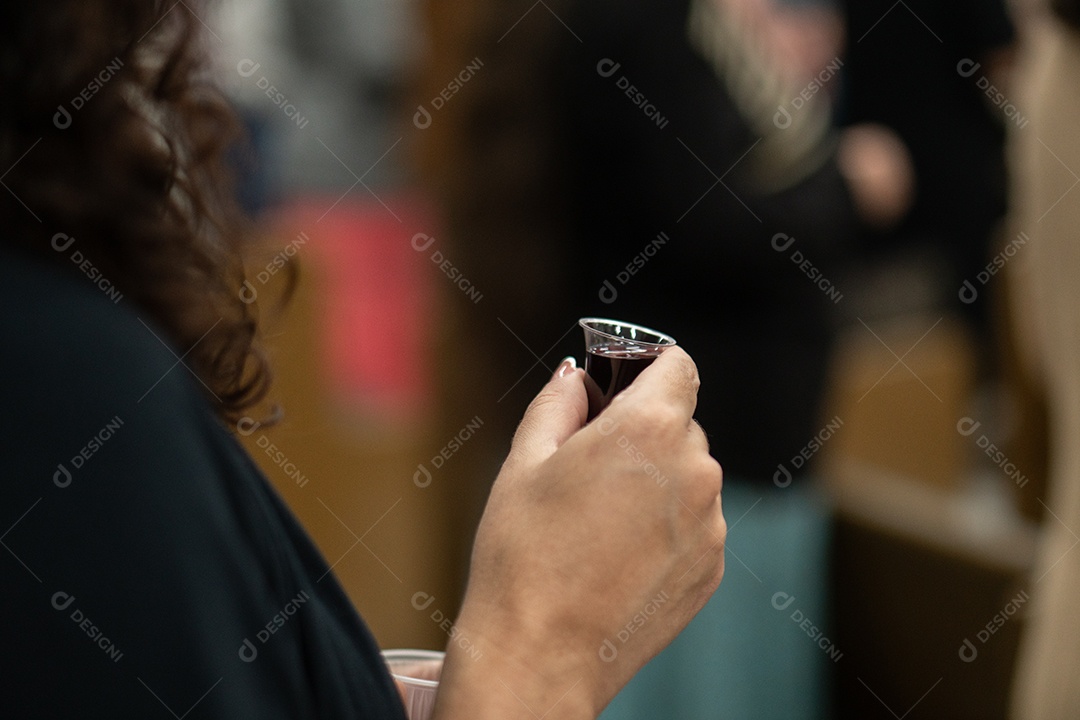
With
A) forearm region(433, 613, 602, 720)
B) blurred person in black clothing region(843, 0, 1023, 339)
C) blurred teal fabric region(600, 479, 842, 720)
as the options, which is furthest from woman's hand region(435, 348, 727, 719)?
blurred person in black clothing region(843, 0, 1023, 339)

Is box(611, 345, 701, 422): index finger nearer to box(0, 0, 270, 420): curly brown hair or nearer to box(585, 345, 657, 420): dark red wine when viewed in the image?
box(585, 345, 657, 420): dark red wine

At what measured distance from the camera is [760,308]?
72.1 inches

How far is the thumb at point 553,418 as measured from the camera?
Answer: 0.78m

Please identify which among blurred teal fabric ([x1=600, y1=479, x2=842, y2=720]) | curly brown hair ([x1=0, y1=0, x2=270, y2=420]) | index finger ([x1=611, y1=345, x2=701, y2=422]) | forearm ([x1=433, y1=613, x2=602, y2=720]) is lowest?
blurred teal fabric ([x1=600, y1=479, x2=842, y2=720])

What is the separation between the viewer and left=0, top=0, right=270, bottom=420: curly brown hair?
61cm

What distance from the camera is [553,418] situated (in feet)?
2.66

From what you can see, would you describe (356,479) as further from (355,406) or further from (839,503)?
(839,503)

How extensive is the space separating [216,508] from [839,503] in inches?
65.8

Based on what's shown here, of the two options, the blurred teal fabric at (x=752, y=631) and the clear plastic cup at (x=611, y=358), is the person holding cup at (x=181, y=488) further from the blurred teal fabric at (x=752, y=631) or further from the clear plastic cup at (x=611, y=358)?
the blurred teal fabric at (x=752, y=631)

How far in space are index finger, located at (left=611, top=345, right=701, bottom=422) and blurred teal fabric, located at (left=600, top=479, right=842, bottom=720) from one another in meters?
1.10

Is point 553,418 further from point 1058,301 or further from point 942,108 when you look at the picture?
point 942,108

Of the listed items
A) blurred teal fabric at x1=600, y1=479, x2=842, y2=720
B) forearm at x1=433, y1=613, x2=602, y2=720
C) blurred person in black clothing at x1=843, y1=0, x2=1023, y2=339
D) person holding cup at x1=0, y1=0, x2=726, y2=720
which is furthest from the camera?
blurred person in black clothing at x1=843, y1=0, x2=1023, y2=339

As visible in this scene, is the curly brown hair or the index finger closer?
the curly brown hair

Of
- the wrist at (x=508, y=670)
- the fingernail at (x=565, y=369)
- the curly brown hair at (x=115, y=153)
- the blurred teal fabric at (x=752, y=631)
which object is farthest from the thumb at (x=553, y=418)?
the blurred teal fabric at (x=752, y=631)
